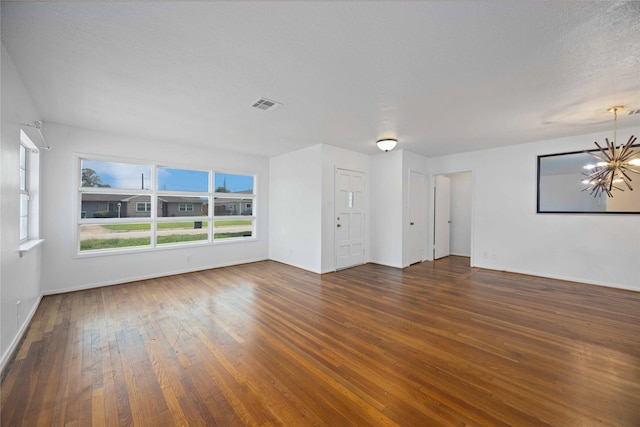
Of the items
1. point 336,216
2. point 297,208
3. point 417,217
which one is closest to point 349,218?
point 336,216

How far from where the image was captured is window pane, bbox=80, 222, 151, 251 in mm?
4223

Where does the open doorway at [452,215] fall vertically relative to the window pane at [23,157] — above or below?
below

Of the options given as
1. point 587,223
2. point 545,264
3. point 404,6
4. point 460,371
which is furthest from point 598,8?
point 545,264

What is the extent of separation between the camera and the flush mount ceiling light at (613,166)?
3166 millimetres

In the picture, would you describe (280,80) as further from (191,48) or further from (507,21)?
(507,21)

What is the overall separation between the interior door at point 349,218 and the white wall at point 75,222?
2.60 metres

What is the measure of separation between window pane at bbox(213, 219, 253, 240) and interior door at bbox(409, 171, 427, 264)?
3899 mm

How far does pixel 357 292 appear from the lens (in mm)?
3971

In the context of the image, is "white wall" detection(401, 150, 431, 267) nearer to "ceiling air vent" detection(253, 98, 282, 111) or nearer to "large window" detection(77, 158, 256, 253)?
"ceiling air vent" detection(253, 98, 282, 111)

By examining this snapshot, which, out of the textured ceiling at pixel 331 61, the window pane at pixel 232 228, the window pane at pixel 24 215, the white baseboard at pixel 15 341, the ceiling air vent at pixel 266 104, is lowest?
the white baseboard at pixel 15 341

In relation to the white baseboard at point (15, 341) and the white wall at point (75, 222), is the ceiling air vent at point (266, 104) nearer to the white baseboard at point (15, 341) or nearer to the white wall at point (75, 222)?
the white wall at point (75, 222)

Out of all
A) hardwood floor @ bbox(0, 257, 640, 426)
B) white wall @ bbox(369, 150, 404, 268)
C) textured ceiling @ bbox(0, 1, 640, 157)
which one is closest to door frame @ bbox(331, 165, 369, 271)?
white wall @ bbox(369, 150, 404, 268)

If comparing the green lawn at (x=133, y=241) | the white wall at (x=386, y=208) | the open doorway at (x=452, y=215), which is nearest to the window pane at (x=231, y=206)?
the green lawn at (x=133, y=241)

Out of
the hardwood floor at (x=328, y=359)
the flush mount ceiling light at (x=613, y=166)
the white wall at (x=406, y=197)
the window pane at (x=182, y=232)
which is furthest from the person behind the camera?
the white wall at (x=406, y=197)
